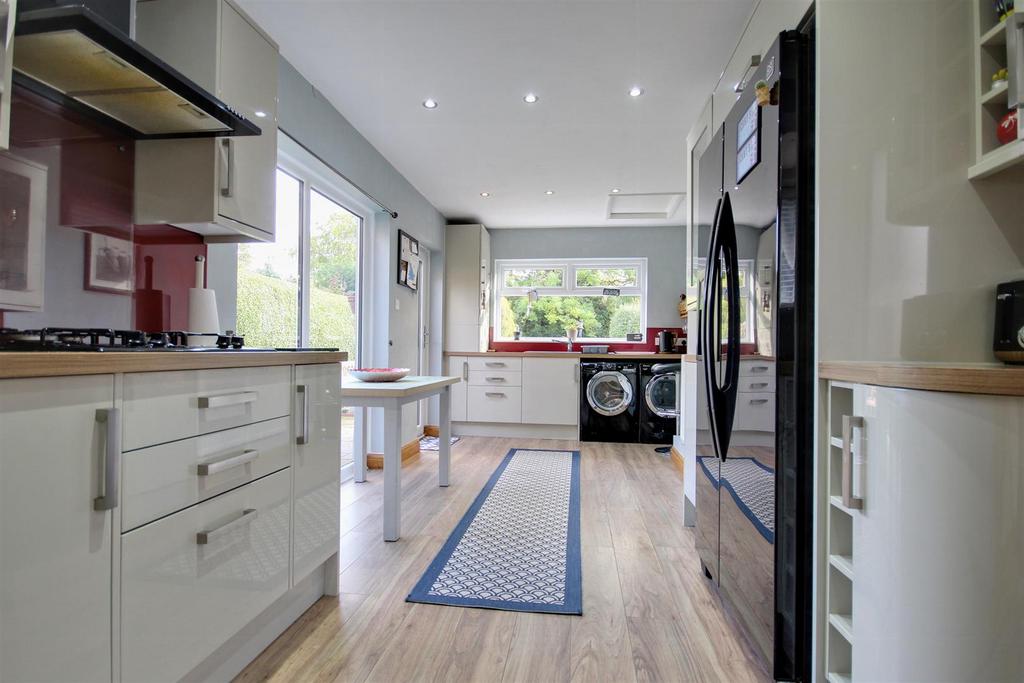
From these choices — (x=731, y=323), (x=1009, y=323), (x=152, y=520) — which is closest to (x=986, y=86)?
(x=1009, y=323)

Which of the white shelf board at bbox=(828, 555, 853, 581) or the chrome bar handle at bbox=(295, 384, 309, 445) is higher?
the chrome bar handle at bbox=(295, 384, 309, 445)

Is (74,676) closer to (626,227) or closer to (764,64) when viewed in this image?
(764,64)

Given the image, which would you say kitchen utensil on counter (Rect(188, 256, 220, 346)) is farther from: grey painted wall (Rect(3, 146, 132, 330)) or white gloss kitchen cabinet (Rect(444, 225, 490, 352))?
white gloss kitchen cabinet (Rect(444, 225, 490, 352))

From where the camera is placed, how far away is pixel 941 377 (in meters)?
0.82

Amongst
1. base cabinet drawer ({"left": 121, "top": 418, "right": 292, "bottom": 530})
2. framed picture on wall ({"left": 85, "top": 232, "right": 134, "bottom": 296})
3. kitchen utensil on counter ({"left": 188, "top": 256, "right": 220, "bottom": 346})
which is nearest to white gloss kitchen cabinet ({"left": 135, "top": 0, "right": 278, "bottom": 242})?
framed picture on wall ({"left": 85, "top": 232, "right": 134, "bottom": 296})

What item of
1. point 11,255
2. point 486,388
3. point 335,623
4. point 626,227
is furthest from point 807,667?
point 626,227

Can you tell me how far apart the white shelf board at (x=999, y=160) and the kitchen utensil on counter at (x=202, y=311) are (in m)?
2.29

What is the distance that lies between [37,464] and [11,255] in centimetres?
84

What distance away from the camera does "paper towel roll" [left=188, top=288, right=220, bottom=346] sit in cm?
178

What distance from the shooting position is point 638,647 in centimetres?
148

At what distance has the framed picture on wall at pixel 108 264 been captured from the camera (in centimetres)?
147

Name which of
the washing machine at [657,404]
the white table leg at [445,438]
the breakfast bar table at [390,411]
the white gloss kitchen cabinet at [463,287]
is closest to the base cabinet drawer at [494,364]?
the white gloss kitchen cabinet at [463,287]

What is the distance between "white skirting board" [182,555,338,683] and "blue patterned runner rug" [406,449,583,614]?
335 millimetres

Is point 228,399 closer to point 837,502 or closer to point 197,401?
point 197,401
